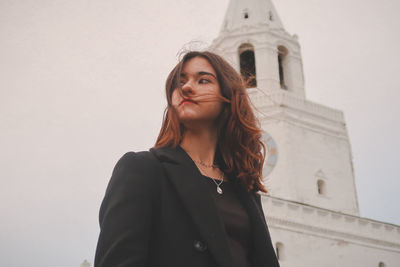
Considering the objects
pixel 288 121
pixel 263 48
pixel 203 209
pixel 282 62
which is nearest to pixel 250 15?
pixel 263 48

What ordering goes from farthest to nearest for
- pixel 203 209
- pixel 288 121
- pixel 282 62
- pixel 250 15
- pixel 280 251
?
pixel 250 15 < pixel 282 62 < pixel 288 121 < pixel 280 251 < pixel 203 209

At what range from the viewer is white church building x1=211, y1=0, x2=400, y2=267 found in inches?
925

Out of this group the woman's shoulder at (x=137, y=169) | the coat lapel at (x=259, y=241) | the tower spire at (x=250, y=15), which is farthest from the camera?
the tower spire at (x=250, y=15)

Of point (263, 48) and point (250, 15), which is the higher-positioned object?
point (250, 15)

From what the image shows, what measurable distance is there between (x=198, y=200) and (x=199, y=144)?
83cm

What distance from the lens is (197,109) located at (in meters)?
3.58

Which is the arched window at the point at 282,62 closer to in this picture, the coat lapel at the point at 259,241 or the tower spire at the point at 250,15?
the tower spire at the point at 250,15

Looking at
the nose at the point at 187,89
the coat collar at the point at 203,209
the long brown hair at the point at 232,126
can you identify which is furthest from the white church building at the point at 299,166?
the nose at the point at 187,89

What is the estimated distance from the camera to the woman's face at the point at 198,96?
3.58m

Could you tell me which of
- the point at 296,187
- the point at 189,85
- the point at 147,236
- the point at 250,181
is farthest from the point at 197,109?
the point at 296,187

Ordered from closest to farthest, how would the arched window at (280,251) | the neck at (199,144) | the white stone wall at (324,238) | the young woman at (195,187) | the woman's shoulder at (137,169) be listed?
the young woman at (195,187)
the woman's shoulder at (137,169)
the neck at (199,144)
the arched window at (280,251)
the white stone wall at (324,238)

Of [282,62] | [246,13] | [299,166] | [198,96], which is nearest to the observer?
[198,96]

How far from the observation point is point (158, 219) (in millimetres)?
2949

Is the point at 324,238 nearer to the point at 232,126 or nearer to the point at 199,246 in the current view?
the point at 232,126
